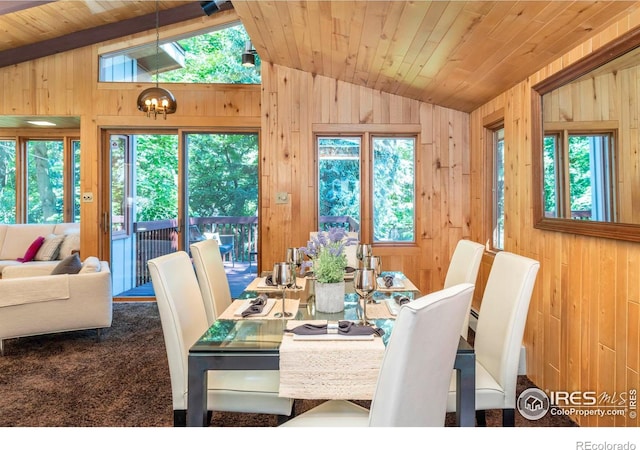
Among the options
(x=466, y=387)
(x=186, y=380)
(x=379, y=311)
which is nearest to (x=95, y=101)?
(x=186, y=380)

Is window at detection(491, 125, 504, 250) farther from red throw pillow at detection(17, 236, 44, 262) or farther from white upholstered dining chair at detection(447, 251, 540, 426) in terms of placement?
red throw pillow at detection(17, 236, 44, 262)

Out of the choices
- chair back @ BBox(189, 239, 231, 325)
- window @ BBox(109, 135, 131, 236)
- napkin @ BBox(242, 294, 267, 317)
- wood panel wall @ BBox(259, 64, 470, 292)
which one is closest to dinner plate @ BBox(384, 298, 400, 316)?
napkin @ BBox(242, 294, 267, 317)

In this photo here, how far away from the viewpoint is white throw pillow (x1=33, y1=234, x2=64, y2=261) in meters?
5.09

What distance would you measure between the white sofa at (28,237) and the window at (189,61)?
204 cm

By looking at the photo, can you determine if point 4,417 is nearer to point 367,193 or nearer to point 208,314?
point 208,314

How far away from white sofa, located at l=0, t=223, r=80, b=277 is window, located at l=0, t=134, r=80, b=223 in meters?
0.53

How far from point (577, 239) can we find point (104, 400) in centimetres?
296

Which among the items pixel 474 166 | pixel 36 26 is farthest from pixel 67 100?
pixel 474 166

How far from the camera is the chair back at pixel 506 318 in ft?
5.58

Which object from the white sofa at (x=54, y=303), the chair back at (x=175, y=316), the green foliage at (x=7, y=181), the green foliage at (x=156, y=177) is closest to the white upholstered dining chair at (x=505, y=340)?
the chair back at (x=175, y=316)

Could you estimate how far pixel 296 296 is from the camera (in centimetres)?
222

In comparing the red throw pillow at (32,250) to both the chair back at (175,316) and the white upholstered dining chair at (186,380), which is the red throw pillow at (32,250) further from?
the white upholstered dining chair at (186,380)

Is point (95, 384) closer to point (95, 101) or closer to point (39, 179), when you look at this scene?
point (95, 101)

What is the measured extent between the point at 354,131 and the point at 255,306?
2.98 m
